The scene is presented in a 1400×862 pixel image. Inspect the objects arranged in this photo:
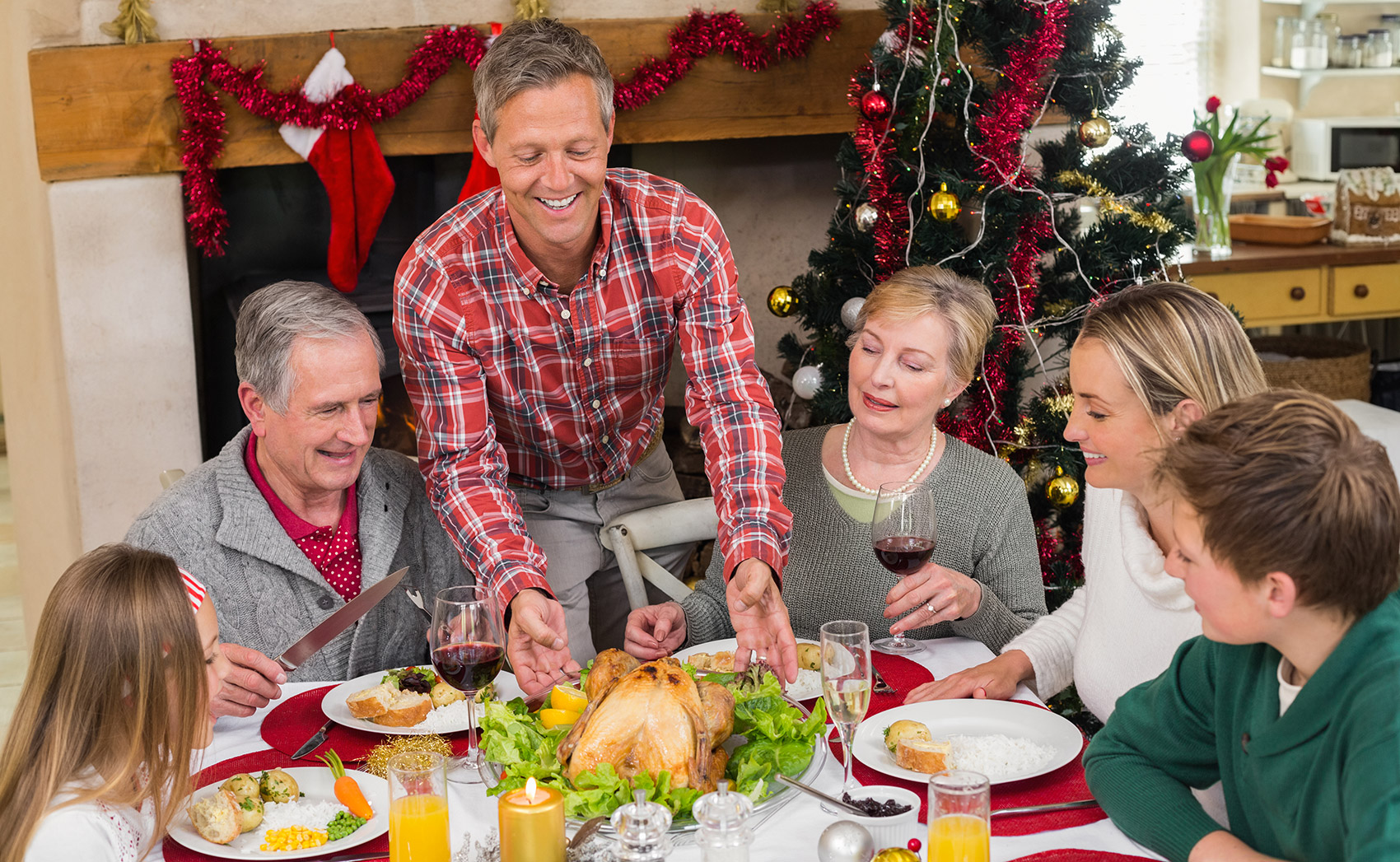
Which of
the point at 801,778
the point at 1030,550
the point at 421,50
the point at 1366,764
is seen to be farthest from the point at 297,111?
the point at 1366,764

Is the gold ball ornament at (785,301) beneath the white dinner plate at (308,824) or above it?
above

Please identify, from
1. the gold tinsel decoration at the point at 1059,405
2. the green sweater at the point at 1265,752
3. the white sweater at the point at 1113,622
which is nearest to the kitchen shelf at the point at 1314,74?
the gold tinsel decoration at the point at 1059,405

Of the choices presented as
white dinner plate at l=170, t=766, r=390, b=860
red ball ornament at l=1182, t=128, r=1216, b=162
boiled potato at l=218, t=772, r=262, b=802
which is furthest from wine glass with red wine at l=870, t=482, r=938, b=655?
red ball ornament at l=1182, t=128, r=1216, b=162

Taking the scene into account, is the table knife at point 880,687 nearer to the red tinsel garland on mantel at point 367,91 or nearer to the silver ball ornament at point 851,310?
the silver ball ornament at point 851,310

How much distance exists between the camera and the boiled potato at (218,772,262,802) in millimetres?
1323

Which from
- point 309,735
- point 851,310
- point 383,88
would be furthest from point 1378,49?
point 309,735

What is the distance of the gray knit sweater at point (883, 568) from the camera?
2051mm

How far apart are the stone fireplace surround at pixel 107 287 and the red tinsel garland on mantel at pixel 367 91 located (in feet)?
0.30

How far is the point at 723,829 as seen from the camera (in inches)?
42.5

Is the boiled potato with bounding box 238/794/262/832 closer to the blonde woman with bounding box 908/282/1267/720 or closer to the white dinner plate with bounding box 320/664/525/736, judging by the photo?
the white dinner plate with bounding box 320/664/525/736

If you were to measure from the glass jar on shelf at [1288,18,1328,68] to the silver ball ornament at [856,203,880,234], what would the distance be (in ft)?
12.5

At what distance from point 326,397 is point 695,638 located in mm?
704

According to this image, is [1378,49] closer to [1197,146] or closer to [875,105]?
[1197,146]

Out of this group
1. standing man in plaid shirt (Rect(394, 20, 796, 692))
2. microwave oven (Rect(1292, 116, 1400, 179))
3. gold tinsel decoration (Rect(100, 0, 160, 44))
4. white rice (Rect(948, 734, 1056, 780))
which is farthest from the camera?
microwave oven (Rect(1292, 116, 1400, 179))
